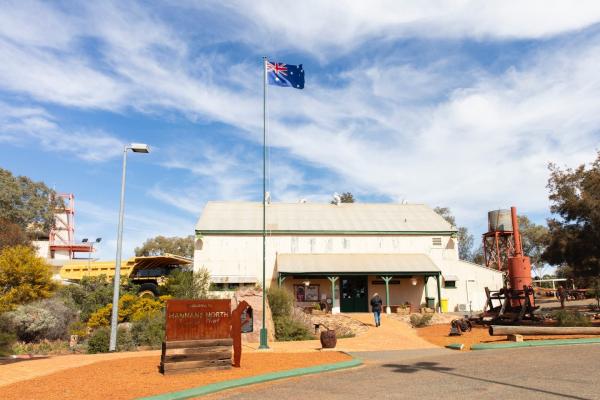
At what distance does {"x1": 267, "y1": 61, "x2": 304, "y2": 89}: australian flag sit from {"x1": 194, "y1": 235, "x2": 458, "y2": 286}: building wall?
1417 centimetres

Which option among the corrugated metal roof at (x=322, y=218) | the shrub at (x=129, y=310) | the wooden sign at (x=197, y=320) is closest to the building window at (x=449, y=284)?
the corrugated metal roof at (x=322, y=218)

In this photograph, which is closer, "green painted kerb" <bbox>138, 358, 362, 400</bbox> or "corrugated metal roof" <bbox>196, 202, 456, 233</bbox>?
"green painted kerb" <bbox>138, 358, 362, 400</bbox>

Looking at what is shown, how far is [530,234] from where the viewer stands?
244ft

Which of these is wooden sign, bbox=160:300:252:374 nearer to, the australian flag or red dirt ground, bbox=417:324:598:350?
red dirt ground, bbox=417:324:598:350

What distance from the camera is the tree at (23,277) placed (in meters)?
24.0

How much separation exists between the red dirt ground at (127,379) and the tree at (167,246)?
6550 cm

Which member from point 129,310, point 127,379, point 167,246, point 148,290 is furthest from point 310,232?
point 167,246

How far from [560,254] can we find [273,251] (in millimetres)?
16990

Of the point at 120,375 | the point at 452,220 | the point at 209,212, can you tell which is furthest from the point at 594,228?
the point at 452,220

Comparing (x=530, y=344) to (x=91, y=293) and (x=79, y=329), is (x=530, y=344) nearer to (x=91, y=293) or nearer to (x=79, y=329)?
(x=79, y=329)

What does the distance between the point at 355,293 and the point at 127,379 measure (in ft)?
72.1

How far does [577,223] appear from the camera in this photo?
23.7 metres

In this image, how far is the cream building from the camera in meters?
28.8

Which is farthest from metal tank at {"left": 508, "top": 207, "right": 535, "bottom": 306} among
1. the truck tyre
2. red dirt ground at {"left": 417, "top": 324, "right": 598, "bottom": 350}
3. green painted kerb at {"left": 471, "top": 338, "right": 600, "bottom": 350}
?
the truck tyre
